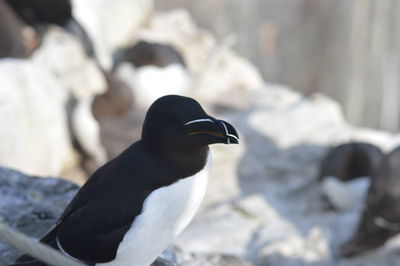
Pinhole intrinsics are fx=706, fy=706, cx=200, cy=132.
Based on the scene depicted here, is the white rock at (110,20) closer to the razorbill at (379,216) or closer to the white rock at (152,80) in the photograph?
the white rock at (152,80)

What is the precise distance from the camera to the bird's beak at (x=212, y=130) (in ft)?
5.90

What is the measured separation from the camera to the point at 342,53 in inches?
314

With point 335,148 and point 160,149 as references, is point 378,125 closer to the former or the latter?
point 335,148

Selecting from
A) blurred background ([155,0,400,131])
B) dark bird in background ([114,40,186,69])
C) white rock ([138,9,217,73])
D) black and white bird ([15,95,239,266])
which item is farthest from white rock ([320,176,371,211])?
black and white bird ([15,95,239,266])

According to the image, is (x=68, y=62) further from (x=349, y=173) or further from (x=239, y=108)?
(x=349, y=173)

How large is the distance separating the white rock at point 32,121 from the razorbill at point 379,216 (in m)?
2.29

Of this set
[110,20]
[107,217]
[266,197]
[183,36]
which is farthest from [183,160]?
[183,36]

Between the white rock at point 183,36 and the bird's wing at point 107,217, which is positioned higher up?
the bird's wing at point 107,217

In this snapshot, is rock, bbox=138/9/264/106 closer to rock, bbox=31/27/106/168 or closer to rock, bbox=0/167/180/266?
rock, bbox=31/27/106/168

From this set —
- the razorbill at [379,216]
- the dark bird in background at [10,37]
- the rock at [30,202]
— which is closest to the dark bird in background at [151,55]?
the dark bird in background at [10,37]

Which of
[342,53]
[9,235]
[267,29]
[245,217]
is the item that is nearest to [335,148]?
[245,217]

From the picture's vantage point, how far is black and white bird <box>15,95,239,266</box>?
5.99ft

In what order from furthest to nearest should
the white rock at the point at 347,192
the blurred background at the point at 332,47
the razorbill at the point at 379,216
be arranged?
1. the blurred background at the point at 332,47
2. the white rock at the point at 347,192
3. the razorbill at the point at 379,216

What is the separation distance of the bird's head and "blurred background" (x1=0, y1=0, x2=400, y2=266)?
2.25 ft
